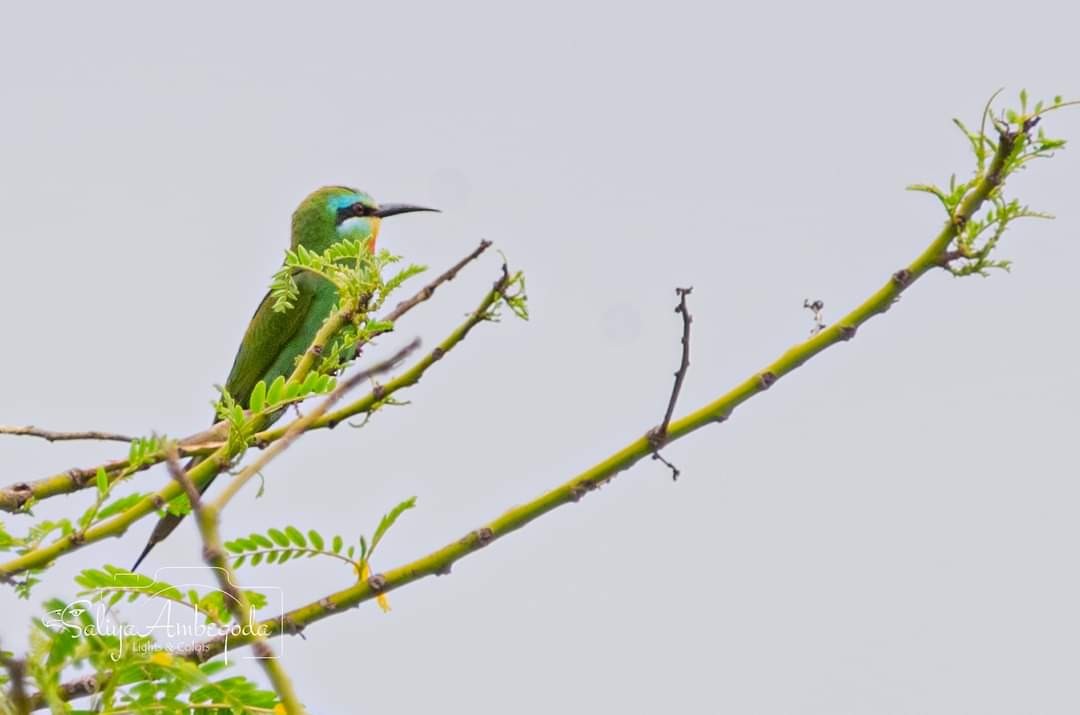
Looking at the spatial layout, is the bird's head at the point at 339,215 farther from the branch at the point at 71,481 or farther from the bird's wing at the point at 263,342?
the branch at the point at 71,481

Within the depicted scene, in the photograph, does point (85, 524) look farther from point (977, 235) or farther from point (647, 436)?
point (977, 235)

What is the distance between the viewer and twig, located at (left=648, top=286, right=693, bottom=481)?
1298 mm

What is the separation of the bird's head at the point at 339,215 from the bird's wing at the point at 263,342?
0.65m

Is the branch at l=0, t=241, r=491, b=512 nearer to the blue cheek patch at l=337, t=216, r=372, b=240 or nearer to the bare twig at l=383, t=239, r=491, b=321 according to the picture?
the bare twig at l=383, t=239, r=491, b=321

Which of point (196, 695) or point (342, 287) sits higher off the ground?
point (342, 287)

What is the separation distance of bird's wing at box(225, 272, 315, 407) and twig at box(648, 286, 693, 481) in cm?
366

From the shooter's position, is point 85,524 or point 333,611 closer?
point 333,611

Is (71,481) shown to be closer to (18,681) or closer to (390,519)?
(390,519)

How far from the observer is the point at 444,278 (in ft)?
6.58

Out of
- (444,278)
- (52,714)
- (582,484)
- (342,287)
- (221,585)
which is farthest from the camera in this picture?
(342,287)

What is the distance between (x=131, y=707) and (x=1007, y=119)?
3.45 ft

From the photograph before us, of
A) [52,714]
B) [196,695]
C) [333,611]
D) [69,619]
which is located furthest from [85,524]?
[52,714]

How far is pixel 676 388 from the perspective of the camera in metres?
1.33

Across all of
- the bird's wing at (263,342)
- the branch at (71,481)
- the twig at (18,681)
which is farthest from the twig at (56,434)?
the bird's wing at (263,342)
